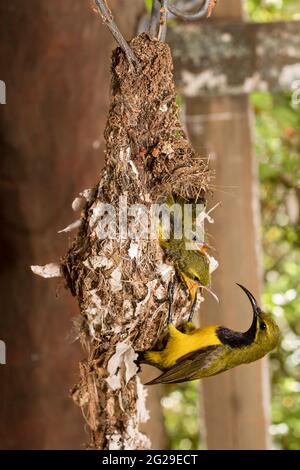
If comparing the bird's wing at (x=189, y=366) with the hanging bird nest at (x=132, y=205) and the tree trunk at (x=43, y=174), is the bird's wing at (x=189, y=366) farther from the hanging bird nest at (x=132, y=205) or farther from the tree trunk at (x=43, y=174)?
the tree trunk at (x=43, y=174)

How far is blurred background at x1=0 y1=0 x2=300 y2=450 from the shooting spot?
6.14 feet

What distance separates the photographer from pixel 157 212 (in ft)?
4.24

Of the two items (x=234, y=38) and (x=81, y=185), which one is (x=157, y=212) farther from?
(x=234, y=38)

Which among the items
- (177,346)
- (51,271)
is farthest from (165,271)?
(51,271)

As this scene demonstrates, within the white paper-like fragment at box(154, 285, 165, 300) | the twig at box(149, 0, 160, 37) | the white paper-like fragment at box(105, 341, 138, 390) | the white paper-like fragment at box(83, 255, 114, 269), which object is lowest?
the white paper-like fragment at box(105, 341, 138, 390)

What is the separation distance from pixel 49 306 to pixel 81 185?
1.18ft

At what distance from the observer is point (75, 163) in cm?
192

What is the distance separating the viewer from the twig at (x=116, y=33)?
1.12m

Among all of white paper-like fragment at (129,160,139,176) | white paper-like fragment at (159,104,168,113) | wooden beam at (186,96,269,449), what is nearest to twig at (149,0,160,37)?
white paper-like fragment at (159,104,168,113)

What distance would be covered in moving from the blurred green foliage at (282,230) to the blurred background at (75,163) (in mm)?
621

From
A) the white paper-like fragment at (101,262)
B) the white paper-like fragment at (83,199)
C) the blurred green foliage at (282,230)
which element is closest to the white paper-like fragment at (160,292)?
the white paper-like fragment at (101,262)

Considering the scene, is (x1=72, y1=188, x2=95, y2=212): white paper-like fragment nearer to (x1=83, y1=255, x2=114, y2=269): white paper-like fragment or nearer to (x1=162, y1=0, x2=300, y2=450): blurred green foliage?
(x1=83, y1=255, x2=114, y2=269): white paper-like fragment

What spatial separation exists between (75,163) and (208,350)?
808mm

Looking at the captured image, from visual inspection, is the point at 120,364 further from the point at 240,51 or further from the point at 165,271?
the point at 240,51
